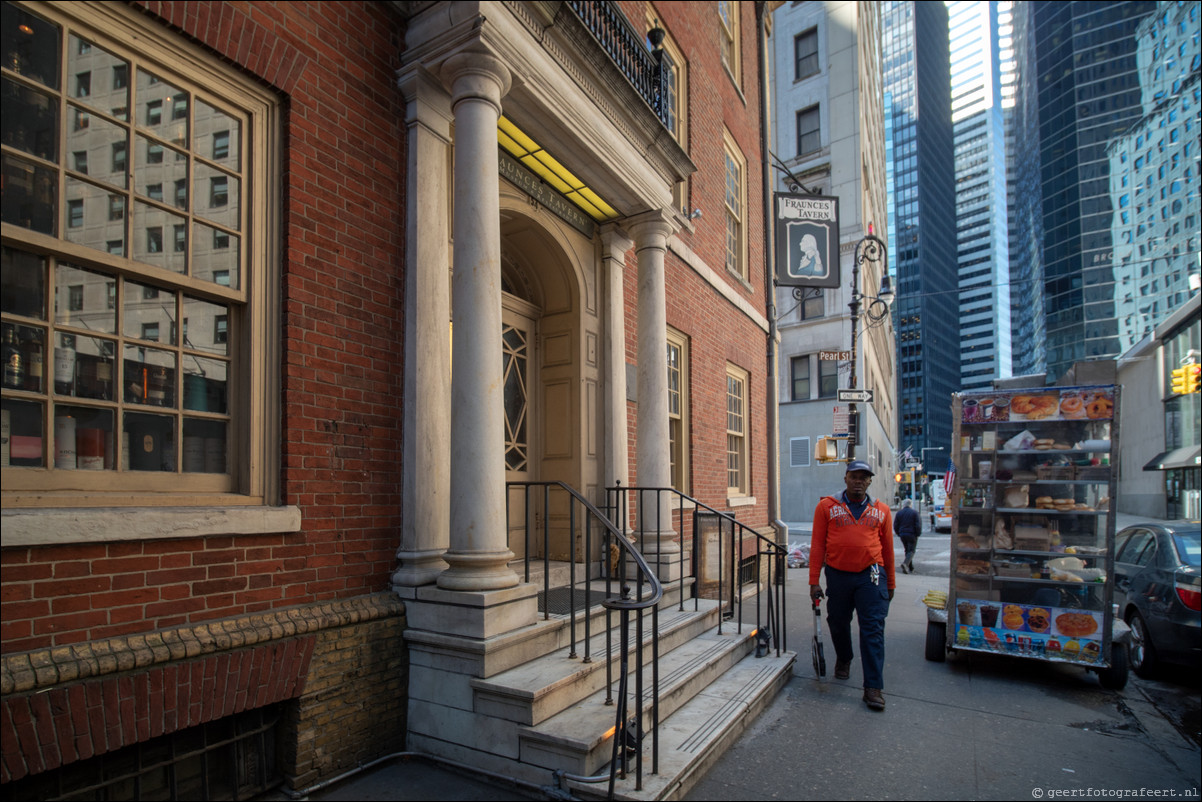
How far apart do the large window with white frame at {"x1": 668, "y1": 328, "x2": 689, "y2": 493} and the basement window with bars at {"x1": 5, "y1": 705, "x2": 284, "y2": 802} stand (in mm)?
6464

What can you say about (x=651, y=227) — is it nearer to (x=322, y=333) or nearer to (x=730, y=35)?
(x=322, y=333)

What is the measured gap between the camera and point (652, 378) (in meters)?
7.38

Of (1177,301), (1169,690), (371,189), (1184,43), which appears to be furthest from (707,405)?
(1184,43)

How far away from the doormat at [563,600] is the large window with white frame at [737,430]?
6006mm

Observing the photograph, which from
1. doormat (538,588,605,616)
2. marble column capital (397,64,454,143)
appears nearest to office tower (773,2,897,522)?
doormat (538,588,605,616)

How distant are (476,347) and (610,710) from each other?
2338 mm

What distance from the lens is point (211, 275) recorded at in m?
3.66

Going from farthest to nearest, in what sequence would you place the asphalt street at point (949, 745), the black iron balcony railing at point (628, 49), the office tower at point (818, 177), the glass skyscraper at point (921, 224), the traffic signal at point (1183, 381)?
the glass skyscraper at point (921, 224), the office tower at point (818, 177), the traffic signal at point (1183, 381), the black iron balcony railing at point (628, 49), the asphalt street at point (949, 745)

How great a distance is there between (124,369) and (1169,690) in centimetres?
844

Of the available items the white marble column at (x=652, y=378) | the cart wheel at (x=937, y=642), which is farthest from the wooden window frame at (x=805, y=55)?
the cart wheel at (x=937, y=642)

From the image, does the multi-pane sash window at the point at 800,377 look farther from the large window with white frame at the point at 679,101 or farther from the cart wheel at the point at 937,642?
the cart wheel at the point at 937,642

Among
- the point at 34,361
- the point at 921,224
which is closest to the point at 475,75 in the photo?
the point at 34,361

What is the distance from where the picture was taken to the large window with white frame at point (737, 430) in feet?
38.4

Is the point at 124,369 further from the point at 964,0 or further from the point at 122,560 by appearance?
the point at 964,0
